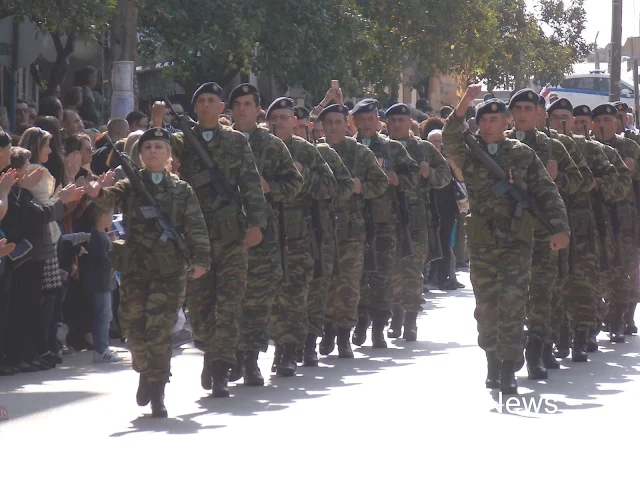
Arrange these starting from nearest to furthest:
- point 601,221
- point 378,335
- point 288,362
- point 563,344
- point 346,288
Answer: point 288,362
point 563,344
point 346,288
point 601,221
point 378,335

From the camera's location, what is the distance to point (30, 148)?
39.5ft

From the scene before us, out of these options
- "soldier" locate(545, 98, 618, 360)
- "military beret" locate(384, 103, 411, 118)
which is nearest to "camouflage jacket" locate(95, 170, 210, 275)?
"soldier" locate(545, 98, 618, 360)

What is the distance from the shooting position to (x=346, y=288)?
42.4ft

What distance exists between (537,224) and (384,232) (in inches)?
117

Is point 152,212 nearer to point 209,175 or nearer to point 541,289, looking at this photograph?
point 209,175

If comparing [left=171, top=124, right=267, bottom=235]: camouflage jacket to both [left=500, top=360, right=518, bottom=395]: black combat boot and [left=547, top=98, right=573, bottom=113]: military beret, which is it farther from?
[left=547, top=98, right=573, bottom=113]: military beret

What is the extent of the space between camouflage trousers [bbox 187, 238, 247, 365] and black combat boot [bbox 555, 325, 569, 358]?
3217mm

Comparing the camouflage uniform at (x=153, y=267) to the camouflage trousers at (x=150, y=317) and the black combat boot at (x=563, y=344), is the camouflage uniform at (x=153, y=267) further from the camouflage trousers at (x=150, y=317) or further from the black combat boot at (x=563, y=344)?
the black combat boot at (x=563, y=344)

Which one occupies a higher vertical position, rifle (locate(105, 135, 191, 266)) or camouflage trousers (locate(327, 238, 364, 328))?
rifle (locate(105, 135, 191, 266))

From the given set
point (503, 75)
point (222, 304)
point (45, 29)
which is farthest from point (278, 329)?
point (503, 75)

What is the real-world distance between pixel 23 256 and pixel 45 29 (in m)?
5.40

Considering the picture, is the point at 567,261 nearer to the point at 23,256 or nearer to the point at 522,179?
the point at 522,179

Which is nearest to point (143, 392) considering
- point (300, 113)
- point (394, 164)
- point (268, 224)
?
point (268, 224)

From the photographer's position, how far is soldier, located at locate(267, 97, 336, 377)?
11.7 metres
